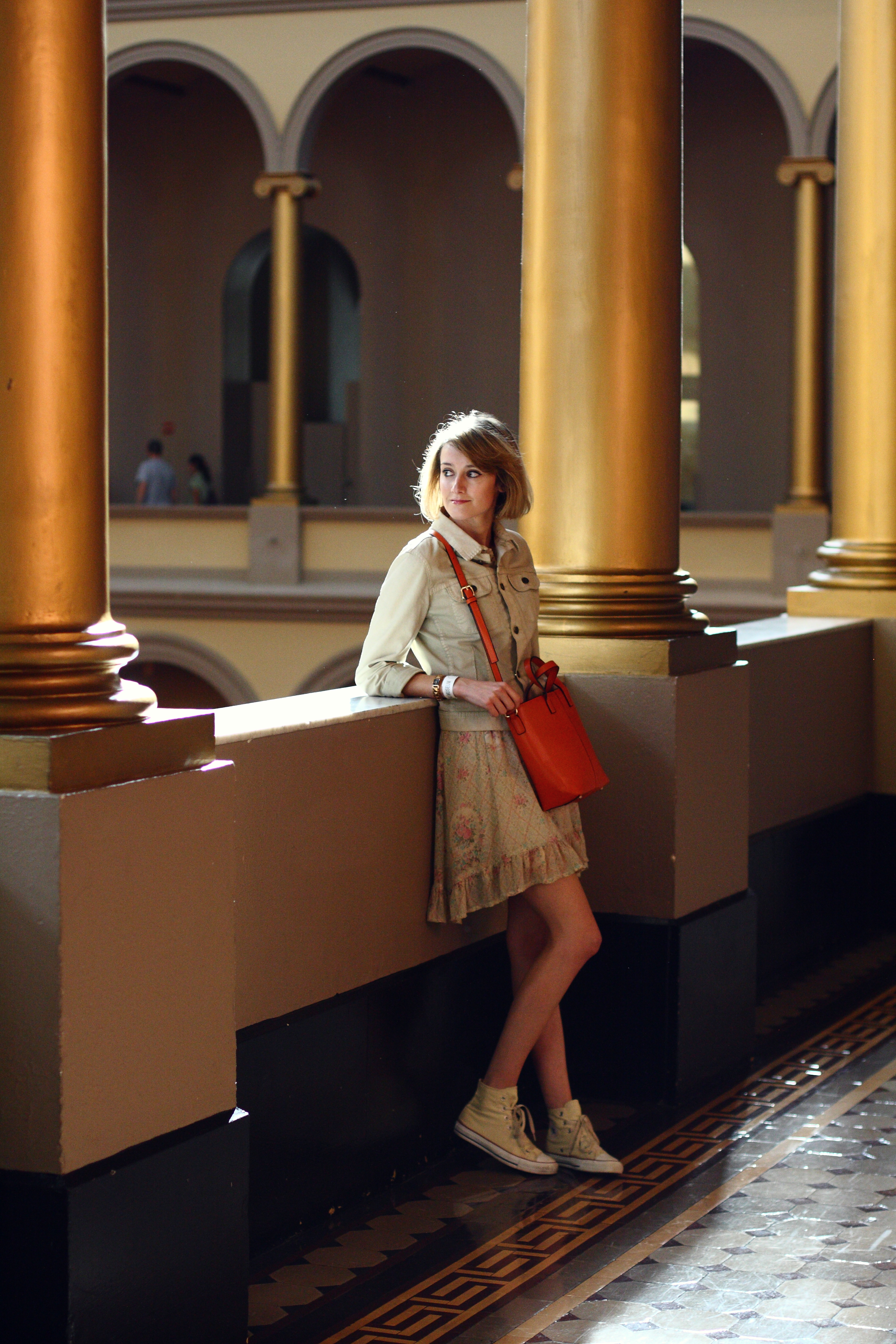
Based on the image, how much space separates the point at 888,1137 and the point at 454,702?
5.26 ft

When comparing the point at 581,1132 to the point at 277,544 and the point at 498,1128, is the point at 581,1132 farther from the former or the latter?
the point at 277,544

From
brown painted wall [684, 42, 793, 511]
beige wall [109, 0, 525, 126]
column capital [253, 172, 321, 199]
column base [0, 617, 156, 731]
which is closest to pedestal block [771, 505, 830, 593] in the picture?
brown painted wall [684, 42, 793, 511]

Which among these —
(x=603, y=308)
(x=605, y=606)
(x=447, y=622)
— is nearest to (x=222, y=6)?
(x=603, y=308)

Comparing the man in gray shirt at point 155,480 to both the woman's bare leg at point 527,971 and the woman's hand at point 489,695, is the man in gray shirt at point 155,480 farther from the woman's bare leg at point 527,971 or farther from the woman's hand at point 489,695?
the woman's hand at point 489,695

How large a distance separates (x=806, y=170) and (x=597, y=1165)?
12102 millimetres

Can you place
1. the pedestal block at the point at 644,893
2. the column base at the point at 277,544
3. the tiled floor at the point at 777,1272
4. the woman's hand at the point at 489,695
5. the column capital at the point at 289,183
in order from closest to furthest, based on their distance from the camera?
the tiled floor at the point at 777,1272 → the woman's hand at the point at 489,695 → the pedestal block at the point at 644,893 → the column base at the point at 277,544 → the column capital at the point at 289,183

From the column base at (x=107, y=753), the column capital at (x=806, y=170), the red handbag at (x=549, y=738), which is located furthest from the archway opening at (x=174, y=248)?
the column base at (x=107, y=753)

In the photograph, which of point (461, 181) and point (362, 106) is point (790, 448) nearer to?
point (461, 181)

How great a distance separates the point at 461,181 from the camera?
1889 centimetres

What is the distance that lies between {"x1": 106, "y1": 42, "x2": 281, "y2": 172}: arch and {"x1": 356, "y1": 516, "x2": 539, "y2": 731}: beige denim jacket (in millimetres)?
12883

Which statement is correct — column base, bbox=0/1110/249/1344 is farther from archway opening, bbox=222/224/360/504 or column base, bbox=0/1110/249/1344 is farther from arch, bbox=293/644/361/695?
archway opening, bbox=222/224/360/504

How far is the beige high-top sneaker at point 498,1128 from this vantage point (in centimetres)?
450

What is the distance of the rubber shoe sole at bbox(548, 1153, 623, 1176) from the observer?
14.9ft

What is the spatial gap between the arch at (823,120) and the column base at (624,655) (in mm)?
10904
